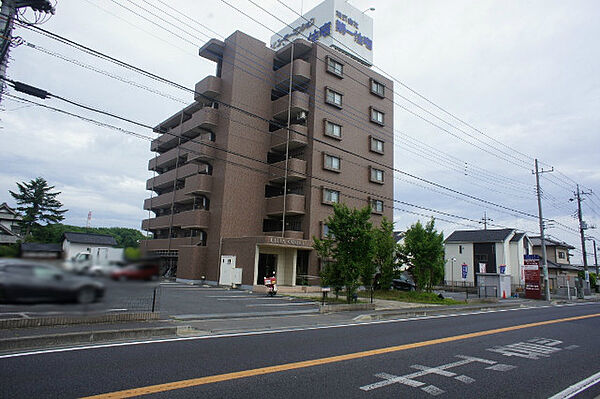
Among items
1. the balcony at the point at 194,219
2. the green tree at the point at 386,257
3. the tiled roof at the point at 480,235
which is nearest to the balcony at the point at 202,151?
the balcony at the point at 194,219

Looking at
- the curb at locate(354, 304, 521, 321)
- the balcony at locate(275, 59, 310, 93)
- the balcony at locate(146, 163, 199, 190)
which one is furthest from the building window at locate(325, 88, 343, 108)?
the curb at locate(354, 304, 521, 321)

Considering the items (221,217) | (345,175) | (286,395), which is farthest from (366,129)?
(286,395)

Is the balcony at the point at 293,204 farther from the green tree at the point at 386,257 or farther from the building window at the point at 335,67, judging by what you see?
the building window at the point at 335,67

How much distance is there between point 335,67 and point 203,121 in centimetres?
1340

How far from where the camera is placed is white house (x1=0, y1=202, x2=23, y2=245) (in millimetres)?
1841

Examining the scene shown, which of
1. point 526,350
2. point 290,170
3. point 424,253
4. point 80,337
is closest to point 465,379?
point 526,350

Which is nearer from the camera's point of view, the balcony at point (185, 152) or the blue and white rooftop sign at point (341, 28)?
the balcony at point (185, 152)

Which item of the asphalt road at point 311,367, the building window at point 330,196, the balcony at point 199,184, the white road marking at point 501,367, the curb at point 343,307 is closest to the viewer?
the asphalt road at point 311,367

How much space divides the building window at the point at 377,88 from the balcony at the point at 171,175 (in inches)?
771

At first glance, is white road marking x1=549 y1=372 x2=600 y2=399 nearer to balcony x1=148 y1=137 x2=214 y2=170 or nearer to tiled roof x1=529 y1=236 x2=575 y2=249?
balcony x1=148 y1=137 x2=214 y2=170

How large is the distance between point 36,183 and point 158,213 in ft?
148

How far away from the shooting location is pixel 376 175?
39344mm

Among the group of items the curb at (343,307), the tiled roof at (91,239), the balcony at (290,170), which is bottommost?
the curb at (343,307)

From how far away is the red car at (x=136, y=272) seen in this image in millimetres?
1018
